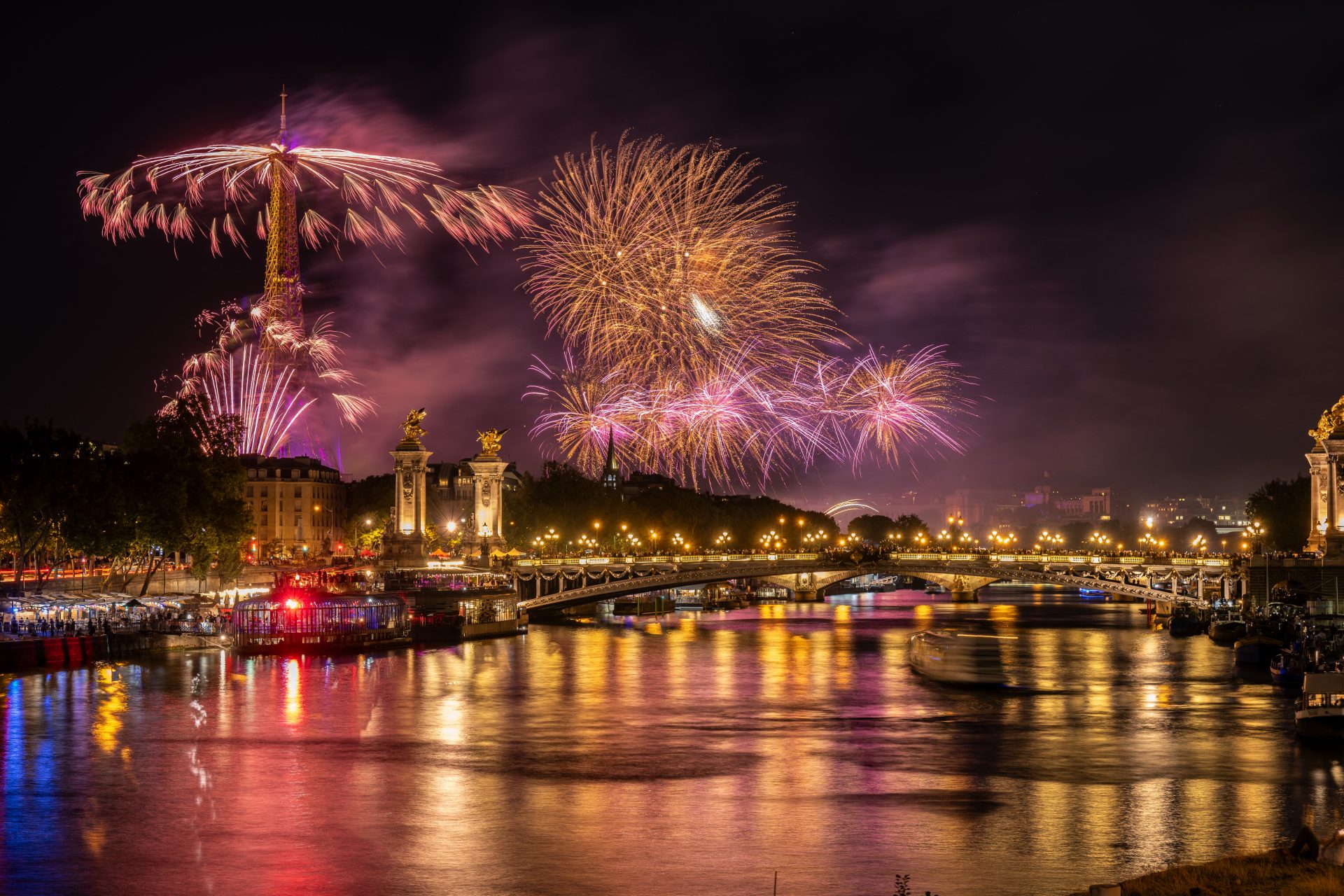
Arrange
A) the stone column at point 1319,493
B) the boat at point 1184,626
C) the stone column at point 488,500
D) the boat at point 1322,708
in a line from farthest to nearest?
the stone column at point 488,500 → the stone column at point 1319,493 → the boat at point 1184,626 → the boat at point 1322,708

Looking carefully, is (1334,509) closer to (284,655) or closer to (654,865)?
(284,655)

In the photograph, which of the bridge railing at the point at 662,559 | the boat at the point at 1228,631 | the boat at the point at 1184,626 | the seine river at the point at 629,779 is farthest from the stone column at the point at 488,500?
the boat at the point at 1228,631

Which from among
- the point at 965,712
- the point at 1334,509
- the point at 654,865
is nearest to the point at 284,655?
the point at 965,712

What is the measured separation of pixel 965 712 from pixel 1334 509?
63738mm

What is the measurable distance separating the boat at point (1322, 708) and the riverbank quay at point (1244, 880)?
24189mm

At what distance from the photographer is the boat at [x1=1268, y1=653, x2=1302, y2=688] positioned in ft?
212

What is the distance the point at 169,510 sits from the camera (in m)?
89.8

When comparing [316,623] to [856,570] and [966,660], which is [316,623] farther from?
[856,570]

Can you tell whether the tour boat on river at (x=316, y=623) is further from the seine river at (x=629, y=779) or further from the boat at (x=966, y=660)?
the boat at (x=966, y=660)

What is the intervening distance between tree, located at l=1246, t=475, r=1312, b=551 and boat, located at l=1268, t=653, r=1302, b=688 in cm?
7310

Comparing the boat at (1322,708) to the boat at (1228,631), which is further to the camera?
the boat at (1228,631)

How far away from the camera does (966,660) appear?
6725 centimetres

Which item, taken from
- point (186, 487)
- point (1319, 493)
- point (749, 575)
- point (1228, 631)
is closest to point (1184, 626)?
point (1228, 631)

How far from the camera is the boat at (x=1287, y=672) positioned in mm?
64500
